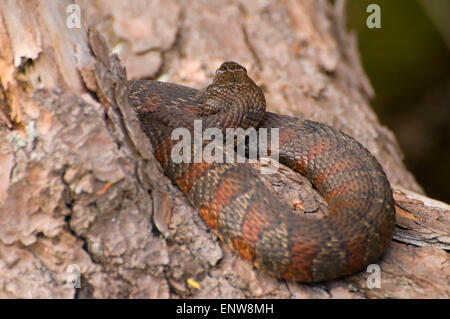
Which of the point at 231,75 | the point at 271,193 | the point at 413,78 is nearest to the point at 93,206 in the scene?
the point at 271,193

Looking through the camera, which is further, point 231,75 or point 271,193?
point 231,75

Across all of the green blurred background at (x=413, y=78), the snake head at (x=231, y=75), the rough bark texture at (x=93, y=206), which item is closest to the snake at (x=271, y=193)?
the snake head at (x=231, y=75)

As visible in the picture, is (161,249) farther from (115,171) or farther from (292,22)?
(292,22)

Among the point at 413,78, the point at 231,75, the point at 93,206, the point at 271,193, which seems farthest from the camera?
the point at 413,78

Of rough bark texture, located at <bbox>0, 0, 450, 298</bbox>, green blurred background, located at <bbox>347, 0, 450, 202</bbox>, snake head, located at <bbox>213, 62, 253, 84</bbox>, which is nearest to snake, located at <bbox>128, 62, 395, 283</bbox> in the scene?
snake head, located at <bbox>213, 62, 253, 84</bbox>

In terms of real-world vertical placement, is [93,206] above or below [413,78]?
below

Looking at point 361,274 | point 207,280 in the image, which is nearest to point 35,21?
point 207,280

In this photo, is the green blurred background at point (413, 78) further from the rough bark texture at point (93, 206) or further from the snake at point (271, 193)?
the rough bark texture at point (93, 206)

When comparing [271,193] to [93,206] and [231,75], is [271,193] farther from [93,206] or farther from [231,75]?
[231,75]
